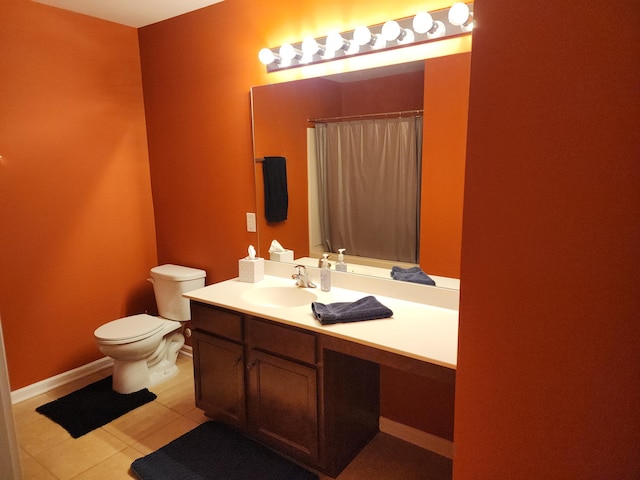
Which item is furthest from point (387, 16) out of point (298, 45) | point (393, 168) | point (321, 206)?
point (321, 206)

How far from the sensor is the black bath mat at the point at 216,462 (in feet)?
6.43

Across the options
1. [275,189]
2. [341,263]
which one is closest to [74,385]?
[275,189]

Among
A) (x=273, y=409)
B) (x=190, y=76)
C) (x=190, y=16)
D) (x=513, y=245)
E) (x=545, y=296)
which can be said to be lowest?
(x=273, y=409)

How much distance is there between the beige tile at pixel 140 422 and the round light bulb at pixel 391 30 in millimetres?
2429

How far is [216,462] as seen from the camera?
2.05m

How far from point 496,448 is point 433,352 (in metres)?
0.50

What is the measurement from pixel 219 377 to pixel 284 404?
47cm

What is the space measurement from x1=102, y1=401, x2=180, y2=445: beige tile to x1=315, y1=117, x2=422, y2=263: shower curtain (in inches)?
56.4

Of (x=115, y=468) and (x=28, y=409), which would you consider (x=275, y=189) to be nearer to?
(x=115, y=468)

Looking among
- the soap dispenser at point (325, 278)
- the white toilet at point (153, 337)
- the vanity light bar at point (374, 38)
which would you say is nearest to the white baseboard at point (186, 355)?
the white toilet at point (153, 337)

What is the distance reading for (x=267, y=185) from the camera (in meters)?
2.62

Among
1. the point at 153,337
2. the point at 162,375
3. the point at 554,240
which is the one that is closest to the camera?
the point at 554,240

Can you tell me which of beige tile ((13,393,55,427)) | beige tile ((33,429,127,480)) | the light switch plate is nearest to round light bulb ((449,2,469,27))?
the light switch plate

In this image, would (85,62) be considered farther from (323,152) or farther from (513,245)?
(513,245)
